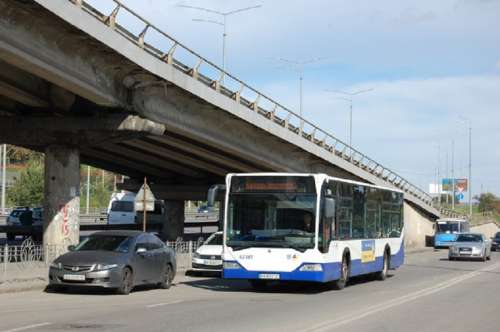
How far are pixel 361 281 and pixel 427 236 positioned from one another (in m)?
42.1

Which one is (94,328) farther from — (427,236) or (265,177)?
(427,236)

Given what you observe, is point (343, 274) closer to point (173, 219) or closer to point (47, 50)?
point (47, 50)

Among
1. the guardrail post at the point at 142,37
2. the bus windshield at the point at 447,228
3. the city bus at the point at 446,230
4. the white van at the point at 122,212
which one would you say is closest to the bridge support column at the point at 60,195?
the guardrail post at the point at 142,37

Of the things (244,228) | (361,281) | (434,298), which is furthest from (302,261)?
(361,281)

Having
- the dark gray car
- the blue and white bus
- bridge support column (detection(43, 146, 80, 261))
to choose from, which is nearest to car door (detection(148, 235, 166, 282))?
the dark gray car

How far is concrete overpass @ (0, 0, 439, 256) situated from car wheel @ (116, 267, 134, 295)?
5.99 m

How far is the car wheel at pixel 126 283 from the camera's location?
57.3ft

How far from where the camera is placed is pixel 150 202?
24.8m

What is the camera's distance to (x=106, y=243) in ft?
60.2

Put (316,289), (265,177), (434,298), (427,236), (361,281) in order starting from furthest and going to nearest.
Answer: (427,236) → (361,281) → (316,289) → (265,177) → (434,298)

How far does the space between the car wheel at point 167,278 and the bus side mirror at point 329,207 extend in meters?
4.39

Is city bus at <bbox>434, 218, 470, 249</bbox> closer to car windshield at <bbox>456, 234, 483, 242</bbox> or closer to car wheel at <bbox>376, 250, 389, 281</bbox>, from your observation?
car windshield at <bbox>456, 234, 483, 242</bbox>

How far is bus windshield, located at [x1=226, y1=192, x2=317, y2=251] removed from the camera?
1841 centimetres

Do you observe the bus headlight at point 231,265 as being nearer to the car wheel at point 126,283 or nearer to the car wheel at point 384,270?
the car wheel at point 126,283
